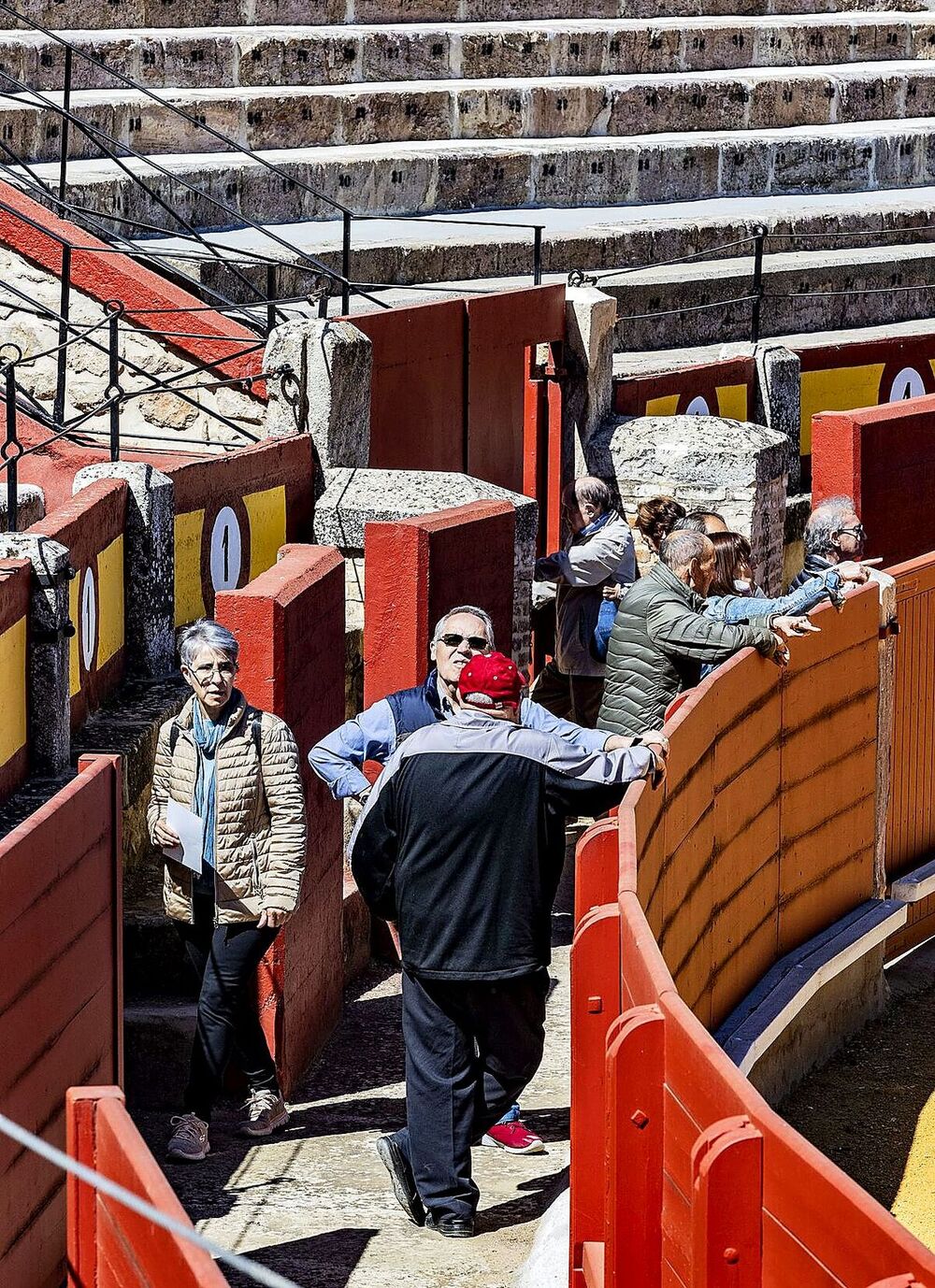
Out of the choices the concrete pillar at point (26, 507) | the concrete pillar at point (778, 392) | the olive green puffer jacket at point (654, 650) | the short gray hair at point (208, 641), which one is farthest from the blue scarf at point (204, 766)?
the concrete pillar at point (778, 392)

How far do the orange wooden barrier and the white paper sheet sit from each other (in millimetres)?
1249

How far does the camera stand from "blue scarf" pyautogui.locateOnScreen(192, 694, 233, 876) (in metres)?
5.60

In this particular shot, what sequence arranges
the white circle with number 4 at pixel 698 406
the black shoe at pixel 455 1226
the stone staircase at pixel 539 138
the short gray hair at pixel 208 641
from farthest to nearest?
1. the stone staircase at pixel 539 138
2. the white circle with number 4 at pixel 698 406
3. the short gray hair at pixel 208 641
4. the black shoe at pixel 455 1226

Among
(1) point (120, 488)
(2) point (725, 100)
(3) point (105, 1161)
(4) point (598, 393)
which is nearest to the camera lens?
(3) point (105, 1161)

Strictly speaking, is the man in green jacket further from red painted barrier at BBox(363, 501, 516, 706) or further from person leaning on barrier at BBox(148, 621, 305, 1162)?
person leaning on barrier at BBox(148, 621, 305, 1162)

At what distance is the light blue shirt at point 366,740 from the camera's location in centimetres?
521

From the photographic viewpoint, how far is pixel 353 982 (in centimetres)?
729

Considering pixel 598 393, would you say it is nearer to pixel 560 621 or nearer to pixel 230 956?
pixel 560 621

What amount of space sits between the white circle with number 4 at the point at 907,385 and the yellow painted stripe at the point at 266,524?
6512 millimetres

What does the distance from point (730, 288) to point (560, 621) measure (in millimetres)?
7218

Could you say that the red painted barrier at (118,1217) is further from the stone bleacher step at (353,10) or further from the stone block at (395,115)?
the stone block at (395,115)

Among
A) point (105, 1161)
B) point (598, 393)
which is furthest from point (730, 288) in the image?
point (105, 1161)

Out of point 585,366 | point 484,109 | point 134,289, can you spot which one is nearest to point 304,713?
point 134,289

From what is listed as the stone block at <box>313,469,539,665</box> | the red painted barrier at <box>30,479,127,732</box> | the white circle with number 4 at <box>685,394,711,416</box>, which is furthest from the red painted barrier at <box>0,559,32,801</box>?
the white circle with number 4 at <box>685,394,711,416</box>
